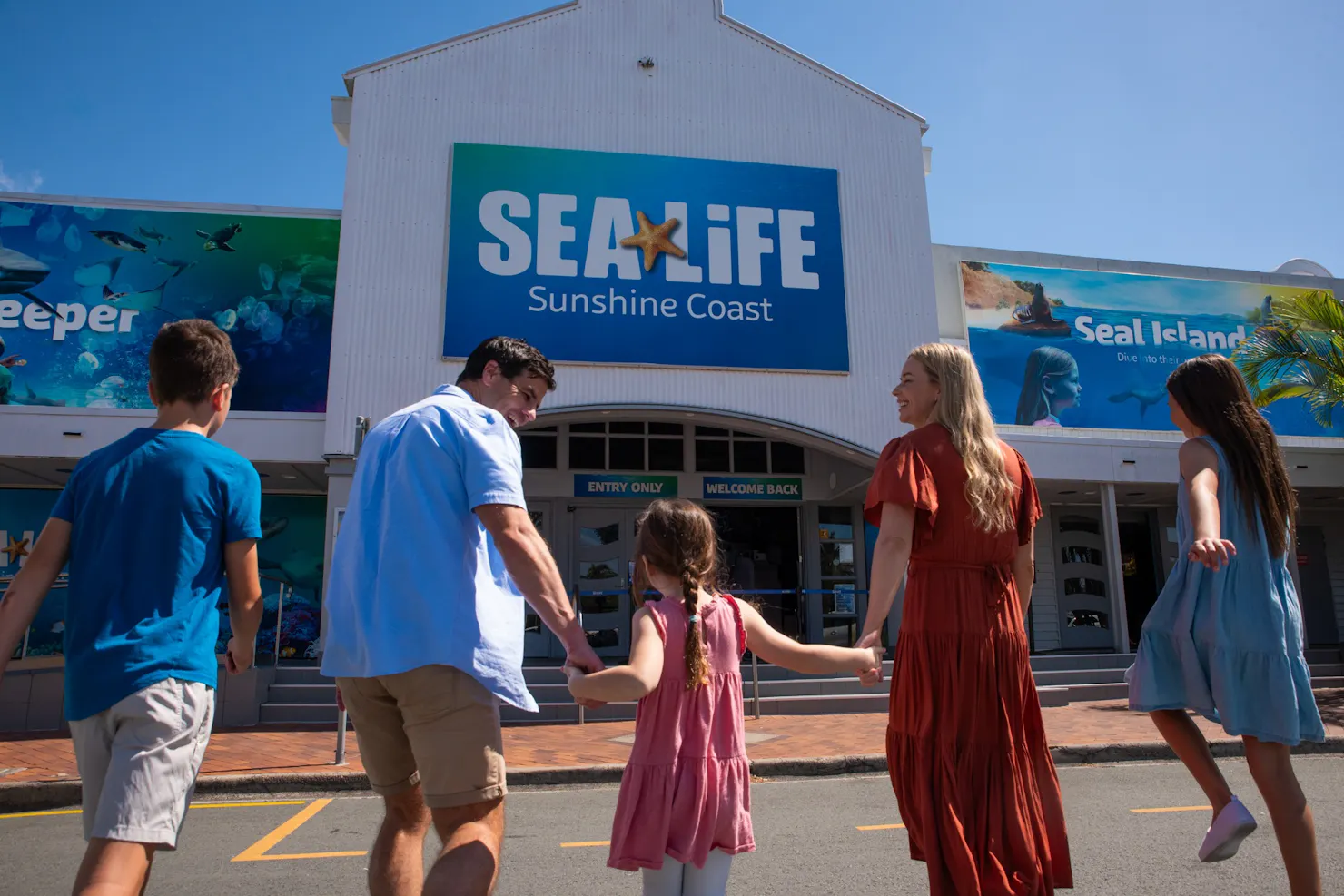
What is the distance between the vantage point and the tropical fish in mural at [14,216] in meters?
13.7

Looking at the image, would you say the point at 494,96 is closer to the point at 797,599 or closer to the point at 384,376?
the point at 384,376

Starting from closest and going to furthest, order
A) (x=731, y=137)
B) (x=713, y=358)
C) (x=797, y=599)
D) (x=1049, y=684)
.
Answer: (x=1049, y=684)
(x=713, y=358)
(x=731, y=137)
(x=797, y=599)

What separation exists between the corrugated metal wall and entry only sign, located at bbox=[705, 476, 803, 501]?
2407 millimetres

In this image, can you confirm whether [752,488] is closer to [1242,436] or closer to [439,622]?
[1242,436]

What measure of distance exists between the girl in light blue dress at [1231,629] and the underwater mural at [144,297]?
12.5 m

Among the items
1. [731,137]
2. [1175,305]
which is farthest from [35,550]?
[1175,305]

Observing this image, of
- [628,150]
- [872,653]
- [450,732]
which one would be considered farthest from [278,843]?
[628,150]

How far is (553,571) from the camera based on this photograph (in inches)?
104

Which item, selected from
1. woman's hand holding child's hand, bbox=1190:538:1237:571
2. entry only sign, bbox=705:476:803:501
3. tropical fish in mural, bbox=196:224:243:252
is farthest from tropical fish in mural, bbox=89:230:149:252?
woman's hand holding child's hand, bbox=1190:538:1237:571

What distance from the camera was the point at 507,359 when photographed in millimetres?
3090

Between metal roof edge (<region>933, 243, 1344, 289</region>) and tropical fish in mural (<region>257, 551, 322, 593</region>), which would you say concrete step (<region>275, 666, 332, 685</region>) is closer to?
tropical fish in mural (<region>257, 551, 322, 593</region>)

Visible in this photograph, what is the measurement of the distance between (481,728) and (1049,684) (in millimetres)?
11679

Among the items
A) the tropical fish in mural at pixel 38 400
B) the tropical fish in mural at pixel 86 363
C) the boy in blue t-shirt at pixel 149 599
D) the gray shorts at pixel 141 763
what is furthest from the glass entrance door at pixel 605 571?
the gray shorts at pixel 141 763

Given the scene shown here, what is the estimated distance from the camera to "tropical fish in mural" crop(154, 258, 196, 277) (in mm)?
13844
